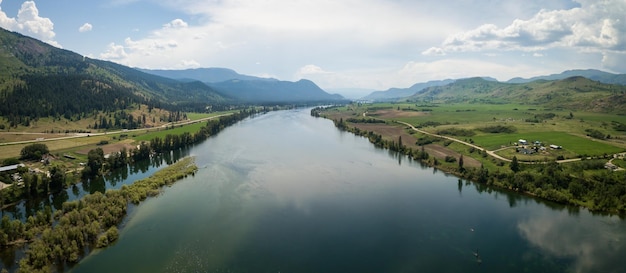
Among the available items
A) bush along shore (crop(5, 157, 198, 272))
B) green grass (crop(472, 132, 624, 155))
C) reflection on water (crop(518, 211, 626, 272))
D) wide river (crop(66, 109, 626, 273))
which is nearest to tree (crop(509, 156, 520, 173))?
Result: wide river (crop(66, 109, 626, 273))

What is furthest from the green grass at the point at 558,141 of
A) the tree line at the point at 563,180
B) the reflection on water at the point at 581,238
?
the reflection on water at the point at 581,238

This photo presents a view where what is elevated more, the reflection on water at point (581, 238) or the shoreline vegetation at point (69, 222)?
the shoreline vegetation at point (69, 222)

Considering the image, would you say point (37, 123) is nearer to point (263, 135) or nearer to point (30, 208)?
point (263, 135)

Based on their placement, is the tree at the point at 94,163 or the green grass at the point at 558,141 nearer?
the tree at the point at 94,163

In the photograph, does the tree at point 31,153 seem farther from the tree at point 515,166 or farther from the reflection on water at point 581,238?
the tree at point 515,166

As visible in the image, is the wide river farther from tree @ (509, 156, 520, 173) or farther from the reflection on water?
tree @ (509, 156, 520, 173)

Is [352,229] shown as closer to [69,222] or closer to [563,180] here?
[69,222]

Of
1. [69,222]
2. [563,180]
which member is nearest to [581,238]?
[563,180]
